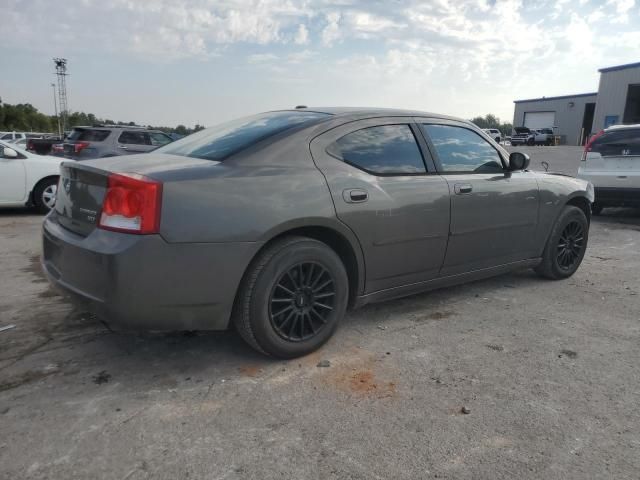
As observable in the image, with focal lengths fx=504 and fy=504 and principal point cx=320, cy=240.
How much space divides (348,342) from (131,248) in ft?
5.18

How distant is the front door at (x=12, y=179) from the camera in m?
8.10

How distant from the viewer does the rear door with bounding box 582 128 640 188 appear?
27.1ft

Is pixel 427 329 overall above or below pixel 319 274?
below

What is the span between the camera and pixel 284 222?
2.85 meters

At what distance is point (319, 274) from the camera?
309 cm

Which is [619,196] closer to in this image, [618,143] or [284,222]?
[618,143]

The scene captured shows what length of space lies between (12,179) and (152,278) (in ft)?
23.3

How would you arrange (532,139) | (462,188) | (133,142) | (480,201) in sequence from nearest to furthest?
(462,188)
(480,201)
(133,142)
(532,139)

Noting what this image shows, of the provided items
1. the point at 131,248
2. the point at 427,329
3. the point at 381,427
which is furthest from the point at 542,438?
the point at 131,248

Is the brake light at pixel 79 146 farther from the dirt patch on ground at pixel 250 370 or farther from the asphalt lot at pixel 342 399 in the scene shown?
the dirt patch on ground at pixel 250 370

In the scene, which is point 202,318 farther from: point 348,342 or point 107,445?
point 348,342

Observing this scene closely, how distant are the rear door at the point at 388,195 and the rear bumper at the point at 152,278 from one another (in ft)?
2.59

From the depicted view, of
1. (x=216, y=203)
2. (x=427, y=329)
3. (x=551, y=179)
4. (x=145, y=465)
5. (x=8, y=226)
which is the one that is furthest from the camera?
(x=8, y=226)

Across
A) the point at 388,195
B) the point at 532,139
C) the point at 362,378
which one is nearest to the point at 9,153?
the point at 388,195
